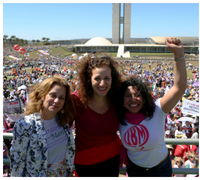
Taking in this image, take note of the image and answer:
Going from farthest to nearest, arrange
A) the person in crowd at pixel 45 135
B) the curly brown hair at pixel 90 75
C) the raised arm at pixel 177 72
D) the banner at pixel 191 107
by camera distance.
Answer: the banner at pixel 191 107, the curly brown hair at pixel 90 75, the raised arm at pixel 177 72, the person in crowd at pixel 45 135

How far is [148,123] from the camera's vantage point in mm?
1593

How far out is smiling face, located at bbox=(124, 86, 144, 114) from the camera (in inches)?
64.9

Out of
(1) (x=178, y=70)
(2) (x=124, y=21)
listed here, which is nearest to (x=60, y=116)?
(1) (x=178, y=70)

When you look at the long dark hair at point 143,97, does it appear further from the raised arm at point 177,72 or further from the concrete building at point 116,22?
the concrete building at point 116,22

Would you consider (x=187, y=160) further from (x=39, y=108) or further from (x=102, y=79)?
(x=39, y=108)

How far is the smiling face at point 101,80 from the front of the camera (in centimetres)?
165

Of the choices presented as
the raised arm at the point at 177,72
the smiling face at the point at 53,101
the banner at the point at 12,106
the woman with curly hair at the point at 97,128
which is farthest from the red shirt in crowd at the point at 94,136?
the banner at the point at 12,106

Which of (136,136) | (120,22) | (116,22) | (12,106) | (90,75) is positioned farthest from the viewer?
(120,22)

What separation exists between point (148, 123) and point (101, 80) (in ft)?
1.89

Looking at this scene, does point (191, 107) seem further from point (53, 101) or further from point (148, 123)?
point (53, 101)

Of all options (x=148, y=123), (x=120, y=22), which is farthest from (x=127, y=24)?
(x=148, y=123)

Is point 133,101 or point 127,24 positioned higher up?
point 127,24

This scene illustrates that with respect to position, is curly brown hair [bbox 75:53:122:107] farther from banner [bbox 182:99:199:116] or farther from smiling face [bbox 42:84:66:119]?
banner [bbox 182:99:199:116]

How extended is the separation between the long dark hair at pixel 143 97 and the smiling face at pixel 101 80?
6.7 inches
